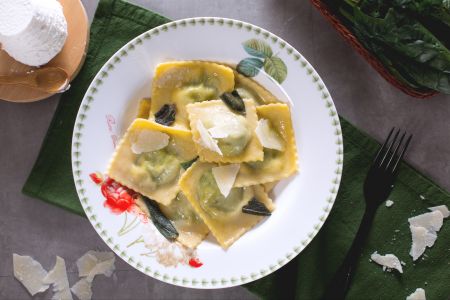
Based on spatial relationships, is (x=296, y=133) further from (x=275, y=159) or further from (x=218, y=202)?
(x=218, y=202)

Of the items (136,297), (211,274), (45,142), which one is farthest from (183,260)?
(45,142)

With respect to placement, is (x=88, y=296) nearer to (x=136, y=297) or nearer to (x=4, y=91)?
(x=136, y=297)

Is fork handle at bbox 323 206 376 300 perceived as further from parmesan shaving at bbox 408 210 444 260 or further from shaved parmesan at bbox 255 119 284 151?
shaved parmesan at bbox 255 119 284 151

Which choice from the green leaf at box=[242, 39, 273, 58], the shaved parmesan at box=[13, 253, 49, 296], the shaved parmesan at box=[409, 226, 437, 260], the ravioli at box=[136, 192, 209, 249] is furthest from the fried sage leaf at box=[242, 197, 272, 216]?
the shaved parmesan at box=[13, 253, 49, 296]

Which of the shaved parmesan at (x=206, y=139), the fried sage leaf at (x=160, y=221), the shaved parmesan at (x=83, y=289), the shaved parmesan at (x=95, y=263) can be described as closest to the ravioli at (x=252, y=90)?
the shaved parmesan at (x=206, y=139)

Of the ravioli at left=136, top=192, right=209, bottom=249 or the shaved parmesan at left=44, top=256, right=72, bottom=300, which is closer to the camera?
the ravioli at left=136, top=192, right=209, bottom=249

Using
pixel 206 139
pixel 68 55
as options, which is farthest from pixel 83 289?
pixel 68 55

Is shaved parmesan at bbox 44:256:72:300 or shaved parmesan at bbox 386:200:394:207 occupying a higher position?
shaved parmesan at bbox 386:200:394:207
